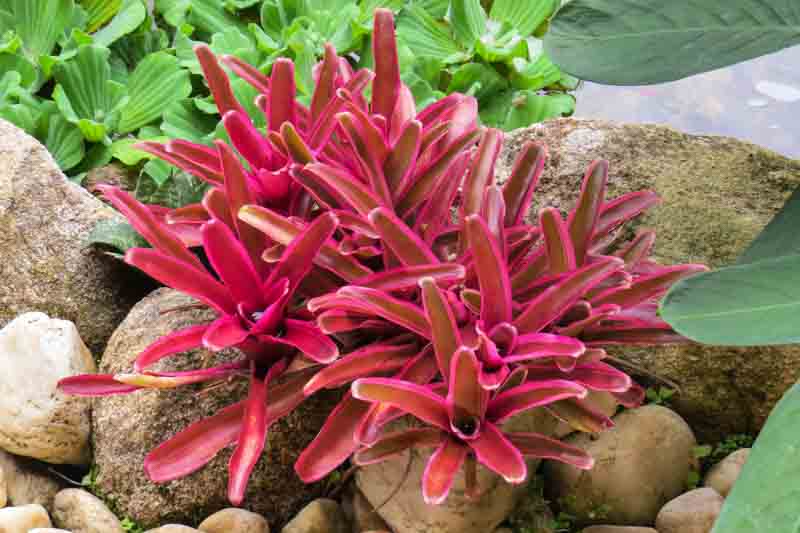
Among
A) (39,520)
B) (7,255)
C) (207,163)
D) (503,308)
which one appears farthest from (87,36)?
(503,308)

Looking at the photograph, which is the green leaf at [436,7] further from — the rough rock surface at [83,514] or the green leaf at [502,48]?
the rough rock surface at [83,514]

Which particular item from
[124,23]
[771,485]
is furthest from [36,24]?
[771,485]

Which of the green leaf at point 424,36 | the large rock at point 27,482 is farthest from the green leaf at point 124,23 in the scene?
the large rock at point 27,482

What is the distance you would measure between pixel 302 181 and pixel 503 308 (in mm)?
309

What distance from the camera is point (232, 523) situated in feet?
3.59

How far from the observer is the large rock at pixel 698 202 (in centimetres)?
121

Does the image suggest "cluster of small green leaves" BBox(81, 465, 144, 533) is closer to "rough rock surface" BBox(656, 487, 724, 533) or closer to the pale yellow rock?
the pale yellow rock

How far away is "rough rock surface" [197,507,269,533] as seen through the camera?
43.1 inches

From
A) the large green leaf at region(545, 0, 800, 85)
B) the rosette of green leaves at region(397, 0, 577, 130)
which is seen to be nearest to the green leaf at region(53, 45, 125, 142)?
the rosette of green leaves at region(397, 0, 577, 130)

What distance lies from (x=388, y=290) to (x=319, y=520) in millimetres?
333

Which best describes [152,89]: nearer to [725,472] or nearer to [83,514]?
[83,514]

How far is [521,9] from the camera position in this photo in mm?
2072

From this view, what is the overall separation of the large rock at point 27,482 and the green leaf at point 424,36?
4.04 ft

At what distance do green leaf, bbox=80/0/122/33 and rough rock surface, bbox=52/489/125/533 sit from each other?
132 centimetres
